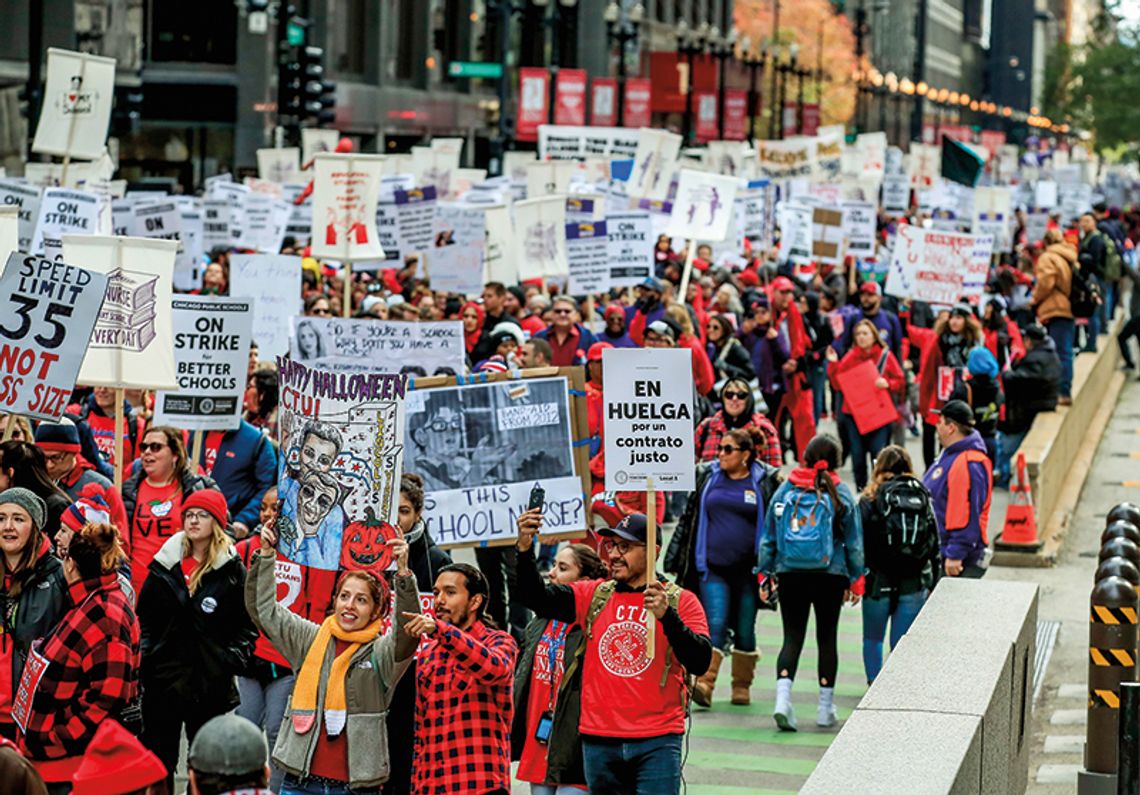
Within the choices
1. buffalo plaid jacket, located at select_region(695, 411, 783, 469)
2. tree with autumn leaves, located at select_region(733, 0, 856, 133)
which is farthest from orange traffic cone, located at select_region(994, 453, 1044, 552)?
tree with autumn leaves, located at select_region(733, 0, 856, 133)

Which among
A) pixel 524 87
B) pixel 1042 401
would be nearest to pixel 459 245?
pixel 1042 401

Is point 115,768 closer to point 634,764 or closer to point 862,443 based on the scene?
point 634,764

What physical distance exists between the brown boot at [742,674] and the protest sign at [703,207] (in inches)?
487

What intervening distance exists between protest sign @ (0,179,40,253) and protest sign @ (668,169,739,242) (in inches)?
301

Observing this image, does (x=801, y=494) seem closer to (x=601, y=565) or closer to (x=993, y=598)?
(x=993, y=598)

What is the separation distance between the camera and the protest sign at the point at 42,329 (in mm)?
10695

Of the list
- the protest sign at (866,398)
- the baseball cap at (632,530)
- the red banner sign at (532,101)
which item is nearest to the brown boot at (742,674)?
the baseball cap at (632,530)

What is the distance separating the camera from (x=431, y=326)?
44.4 feet

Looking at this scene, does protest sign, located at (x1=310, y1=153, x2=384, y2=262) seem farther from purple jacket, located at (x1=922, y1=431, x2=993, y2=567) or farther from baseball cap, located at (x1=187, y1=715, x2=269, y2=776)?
baseball cap, located at (x1=187, y1=715, x2=269, y2=776)

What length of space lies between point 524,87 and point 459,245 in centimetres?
2205

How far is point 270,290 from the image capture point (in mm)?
17359

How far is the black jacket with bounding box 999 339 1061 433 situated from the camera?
2088cm

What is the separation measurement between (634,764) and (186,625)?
6.36 feet

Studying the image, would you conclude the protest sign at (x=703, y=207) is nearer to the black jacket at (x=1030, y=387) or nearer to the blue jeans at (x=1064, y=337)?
the blue jeans at (x=1064, y=337)
